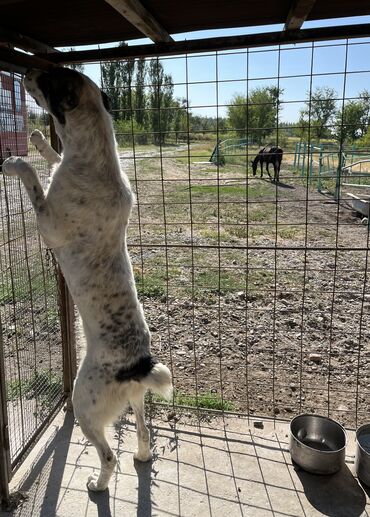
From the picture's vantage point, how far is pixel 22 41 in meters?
3.08

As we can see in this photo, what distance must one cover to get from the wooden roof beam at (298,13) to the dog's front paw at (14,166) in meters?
1.92

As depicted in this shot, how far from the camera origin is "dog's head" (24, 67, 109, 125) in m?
2.83

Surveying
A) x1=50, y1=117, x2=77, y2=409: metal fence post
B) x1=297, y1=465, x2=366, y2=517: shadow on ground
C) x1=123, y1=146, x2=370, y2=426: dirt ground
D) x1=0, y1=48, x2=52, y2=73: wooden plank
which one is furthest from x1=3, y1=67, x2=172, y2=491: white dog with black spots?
x1=297, y1=465, x2=366, y2=517: shadow on ground

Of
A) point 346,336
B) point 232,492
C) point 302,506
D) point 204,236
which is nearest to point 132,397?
point 232,492

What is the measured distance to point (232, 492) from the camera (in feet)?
9.98

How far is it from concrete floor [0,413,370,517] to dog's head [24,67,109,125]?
2494mm

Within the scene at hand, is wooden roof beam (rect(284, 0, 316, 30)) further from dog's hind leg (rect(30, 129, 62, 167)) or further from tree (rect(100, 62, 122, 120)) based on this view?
dog's hind leg (rect(30, 129, 62, 167))

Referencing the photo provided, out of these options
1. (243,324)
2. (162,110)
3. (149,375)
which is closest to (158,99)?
(162,110)

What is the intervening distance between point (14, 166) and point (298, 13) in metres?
2.02

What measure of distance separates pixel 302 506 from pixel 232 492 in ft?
1.55

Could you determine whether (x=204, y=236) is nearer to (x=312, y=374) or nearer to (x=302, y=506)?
(x=312, y=374)

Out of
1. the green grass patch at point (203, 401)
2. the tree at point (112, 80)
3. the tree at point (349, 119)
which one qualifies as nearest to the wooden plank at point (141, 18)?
the tree at point (112, 80)

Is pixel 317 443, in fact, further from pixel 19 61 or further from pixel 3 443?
pixel 19 61

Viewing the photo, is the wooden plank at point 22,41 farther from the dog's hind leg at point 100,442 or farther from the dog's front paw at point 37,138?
the dog's hind leg at point 100,442
